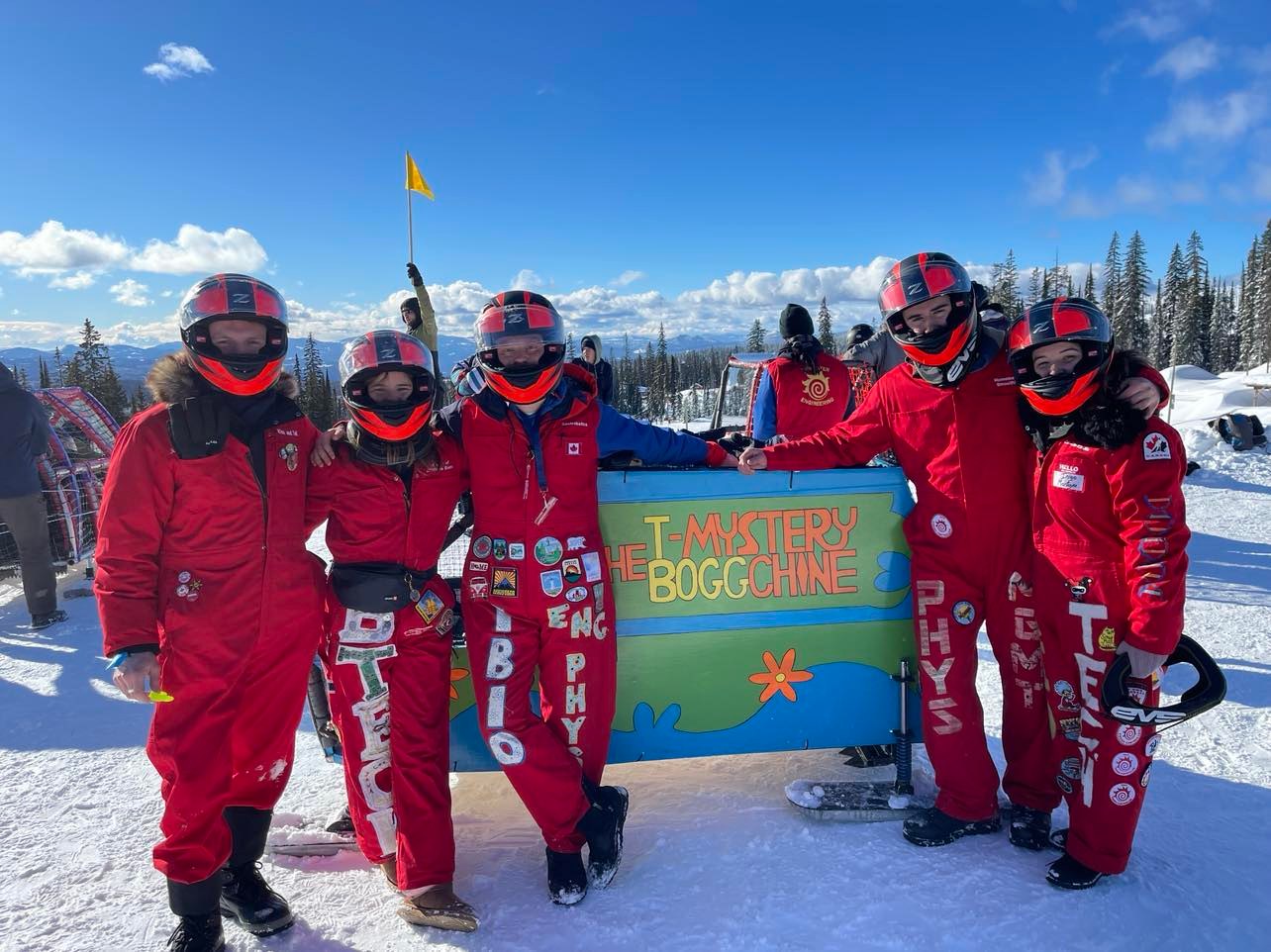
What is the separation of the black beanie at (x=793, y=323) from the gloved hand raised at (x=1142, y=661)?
165 inches

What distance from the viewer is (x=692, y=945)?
2.66m

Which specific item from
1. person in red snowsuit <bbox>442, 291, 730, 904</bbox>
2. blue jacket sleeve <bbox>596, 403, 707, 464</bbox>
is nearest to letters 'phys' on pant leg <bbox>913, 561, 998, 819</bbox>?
blue jacket sleeve <bbox>596, 403, 707, 464</bbox>

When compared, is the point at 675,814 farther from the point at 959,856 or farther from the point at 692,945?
the point at 959,856

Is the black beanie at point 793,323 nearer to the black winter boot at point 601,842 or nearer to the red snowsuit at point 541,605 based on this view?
the red snowsuit at point 541,605

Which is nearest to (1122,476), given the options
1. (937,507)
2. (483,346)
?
(937,507)

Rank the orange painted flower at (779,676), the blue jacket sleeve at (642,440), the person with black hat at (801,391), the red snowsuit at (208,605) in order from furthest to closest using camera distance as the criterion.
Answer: the person with black hat at (801,391)
the orange painted flower at (779,676)
the blue jacket sleeve at (642,440)
the red snowsuit at (208,605)

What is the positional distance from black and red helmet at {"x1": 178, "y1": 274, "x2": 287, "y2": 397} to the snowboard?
317 cm

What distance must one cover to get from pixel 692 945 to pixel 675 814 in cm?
84

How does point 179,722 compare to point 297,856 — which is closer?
point 179,722

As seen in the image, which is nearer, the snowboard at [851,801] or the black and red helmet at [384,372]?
the black and red helmet at [384,372]

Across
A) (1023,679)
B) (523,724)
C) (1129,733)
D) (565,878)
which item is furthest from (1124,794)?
(523,724)

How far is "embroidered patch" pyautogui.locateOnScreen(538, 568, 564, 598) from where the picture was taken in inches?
119

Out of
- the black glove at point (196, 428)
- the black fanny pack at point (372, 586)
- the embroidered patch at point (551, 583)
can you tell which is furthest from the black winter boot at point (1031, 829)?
the black glove at point (196, 428)

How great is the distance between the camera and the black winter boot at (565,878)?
2.88 m
